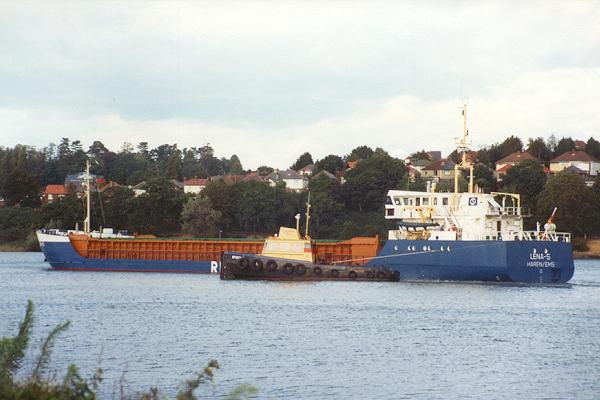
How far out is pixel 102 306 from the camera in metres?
45.0

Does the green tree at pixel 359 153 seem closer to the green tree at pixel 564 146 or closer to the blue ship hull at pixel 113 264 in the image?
the green tree at pixel 564 146

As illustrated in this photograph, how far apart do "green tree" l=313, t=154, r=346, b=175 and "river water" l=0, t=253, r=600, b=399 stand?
10358cm

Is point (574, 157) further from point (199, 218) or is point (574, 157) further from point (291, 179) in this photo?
point (199, 218)

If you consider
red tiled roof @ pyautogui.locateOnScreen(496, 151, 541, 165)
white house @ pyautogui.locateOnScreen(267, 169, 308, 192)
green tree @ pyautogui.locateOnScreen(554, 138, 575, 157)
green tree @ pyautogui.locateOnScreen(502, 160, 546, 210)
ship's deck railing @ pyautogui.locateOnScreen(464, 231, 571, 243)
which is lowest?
ship's deck railing @ pyautogui.locateOnScreen(464, 231, 571, 243)

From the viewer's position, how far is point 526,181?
117125 millimetres

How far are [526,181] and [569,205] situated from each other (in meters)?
14.1

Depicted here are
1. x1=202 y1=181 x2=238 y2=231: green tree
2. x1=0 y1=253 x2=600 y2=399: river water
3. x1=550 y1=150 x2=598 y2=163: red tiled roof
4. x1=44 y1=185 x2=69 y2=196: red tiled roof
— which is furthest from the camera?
x1=44 y1=185 x2=69 y2=196: red tiled roof

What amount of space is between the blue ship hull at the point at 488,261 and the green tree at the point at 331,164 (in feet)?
345

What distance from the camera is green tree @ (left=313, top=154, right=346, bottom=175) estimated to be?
16038cm

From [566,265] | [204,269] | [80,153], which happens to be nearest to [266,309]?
[566,265]

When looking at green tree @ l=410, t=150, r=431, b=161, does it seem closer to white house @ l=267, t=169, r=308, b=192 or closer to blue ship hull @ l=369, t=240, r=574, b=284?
white house @ l=267, t=169, r=308, b=192

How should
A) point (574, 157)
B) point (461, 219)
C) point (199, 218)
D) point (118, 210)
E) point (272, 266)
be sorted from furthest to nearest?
point (574, 157) < point (118, 210) < point (199, 218) < point (272, 266) < point (461, 219)

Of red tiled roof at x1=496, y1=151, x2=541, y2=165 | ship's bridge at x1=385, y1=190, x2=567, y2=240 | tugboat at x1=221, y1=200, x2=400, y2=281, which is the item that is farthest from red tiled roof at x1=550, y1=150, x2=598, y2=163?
tugboat at x1=221, y1=200, x2=400, y2=281

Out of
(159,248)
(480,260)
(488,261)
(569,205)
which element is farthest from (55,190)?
(488,261)
